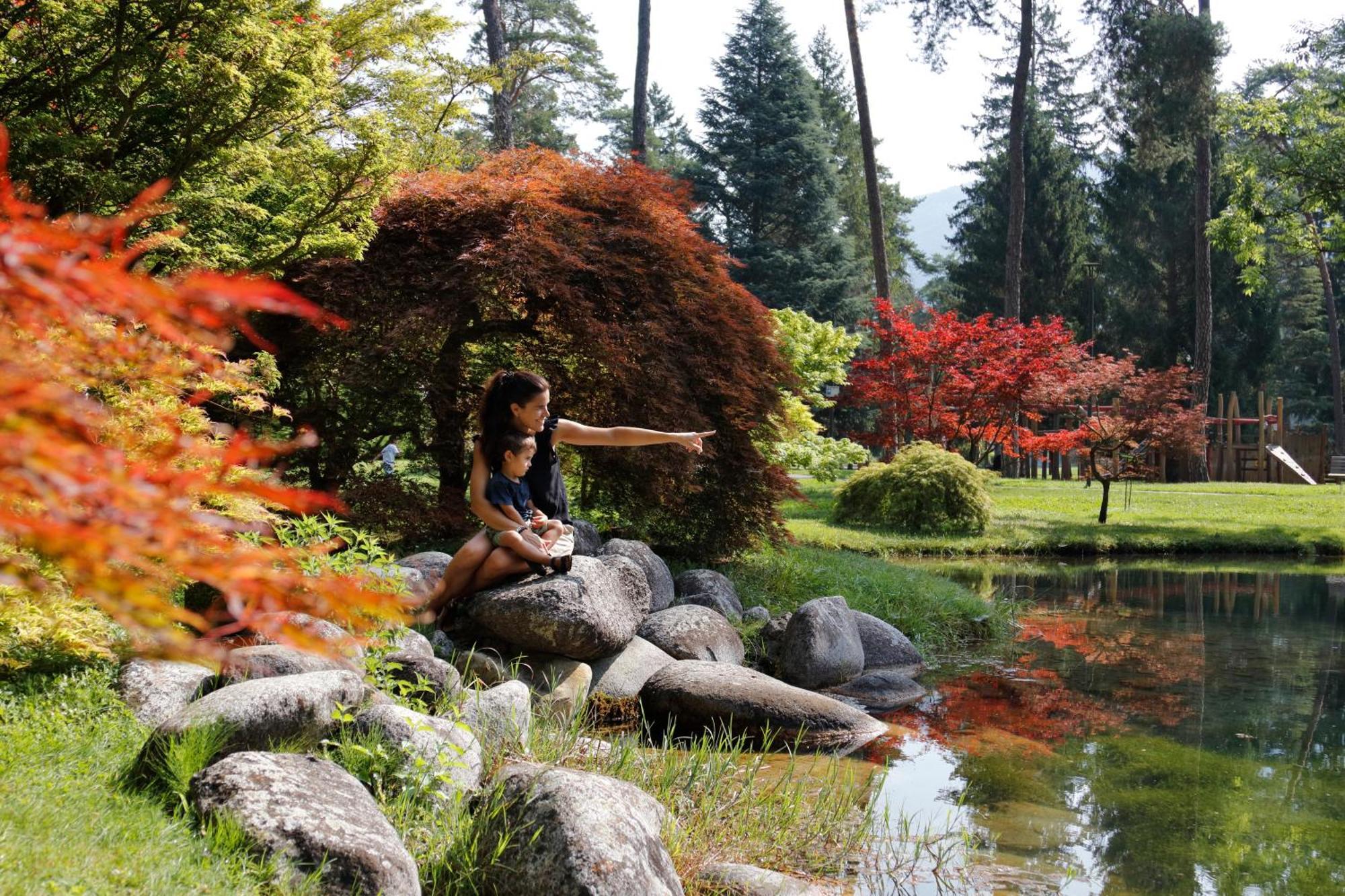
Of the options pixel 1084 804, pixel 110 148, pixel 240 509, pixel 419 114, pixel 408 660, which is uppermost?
pixel 419 114

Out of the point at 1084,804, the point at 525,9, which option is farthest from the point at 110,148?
the point at 525,9

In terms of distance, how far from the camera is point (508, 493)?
20.4 feet

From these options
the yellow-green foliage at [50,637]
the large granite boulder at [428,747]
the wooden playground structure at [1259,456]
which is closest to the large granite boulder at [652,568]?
the large granite boulder at [428,747]

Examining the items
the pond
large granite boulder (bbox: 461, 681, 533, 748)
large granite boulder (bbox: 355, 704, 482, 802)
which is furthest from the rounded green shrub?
large granite boulder (bbox: 355, 704, 482, 802)

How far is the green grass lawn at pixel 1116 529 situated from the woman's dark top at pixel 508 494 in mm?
7513

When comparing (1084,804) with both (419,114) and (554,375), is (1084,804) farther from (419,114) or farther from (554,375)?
(419,114)

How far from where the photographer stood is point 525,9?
35.0 m

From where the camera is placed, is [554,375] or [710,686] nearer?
[710,686]

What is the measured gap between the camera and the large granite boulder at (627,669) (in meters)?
6.57

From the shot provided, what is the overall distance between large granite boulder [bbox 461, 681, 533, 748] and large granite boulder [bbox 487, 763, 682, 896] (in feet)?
2.86

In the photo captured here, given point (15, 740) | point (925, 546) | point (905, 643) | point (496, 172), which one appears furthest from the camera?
point (925, 546)

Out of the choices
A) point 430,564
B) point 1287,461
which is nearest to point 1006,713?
point 430,564

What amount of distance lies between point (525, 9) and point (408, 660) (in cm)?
3380

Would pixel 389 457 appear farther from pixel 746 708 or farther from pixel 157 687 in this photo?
pixel 157 687
